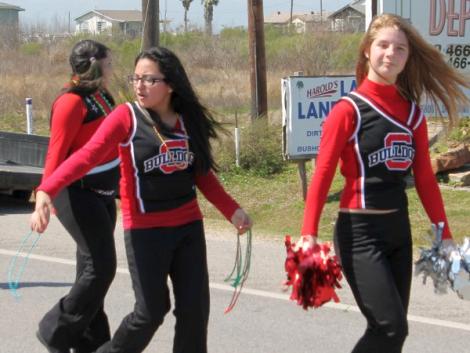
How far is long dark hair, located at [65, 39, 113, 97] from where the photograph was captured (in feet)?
17.3

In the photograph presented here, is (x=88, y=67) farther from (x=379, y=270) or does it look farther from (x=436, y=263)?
(x=436, y=263)

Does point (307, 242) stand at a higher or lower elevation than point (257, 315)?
higher

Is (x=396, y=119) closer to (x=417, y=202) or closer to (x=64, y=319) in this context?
(x=64, y=319)

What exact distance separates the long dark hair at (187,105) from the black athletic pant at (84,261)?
71 centimetres

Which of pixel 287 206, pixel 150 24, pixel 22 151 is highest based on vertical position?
pixel 150 24

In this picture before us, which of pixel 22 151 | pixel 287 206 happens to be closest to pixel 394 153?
pixel 287 206

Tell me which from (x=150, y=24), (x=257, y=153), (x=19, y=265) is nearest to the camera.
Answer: (x=19, y=265)

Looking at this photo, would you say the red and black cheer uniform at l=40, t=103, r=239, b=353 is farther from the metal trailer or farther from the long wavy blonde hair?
the metal trailer

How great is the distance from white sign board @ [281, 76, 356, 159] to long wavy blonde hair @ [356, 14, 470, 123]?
7054mm

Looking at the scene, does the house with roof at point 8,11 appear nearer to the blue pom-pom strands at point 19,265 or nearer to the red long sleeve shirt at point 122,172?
the blue pom-pom strands at point 19,265

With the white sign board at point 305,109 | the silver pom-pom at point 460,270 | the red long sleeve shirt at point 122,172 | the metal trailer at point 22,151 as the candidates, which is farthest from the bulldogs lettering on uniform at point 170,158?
the metal trailer at point 22,151

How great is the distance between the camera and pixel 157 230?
461 cm

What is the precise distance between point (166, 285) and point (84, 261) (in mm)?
691

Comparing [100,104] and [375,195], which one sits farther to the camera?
[100,104]
